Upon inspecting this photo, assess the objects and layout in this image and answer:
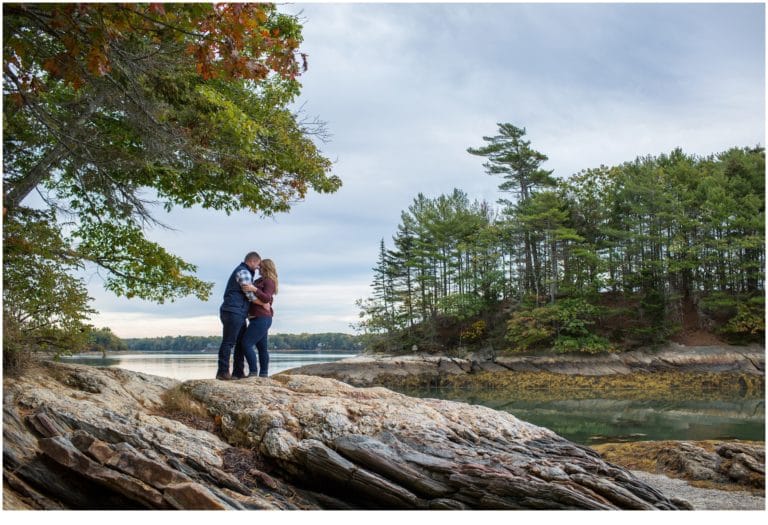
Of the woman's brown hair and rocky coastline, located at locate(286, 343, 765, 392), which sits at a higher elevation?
the woman's brown hair

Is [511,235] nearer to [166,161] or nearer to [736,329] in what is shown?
[736,329]

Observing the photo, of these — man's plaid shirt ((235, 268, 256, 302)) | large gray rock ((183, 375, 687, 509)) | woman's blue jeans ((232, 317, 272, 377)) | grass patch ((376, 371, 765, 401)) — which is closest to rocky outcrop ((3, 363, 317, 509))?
large gray rock ((183, 375, 687, 509))

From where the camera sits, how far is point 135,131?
7086 millimetres

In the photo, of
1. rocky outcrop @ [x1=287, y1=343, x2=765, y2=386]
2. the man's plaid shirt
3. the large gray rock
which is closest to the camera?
the large gray rock

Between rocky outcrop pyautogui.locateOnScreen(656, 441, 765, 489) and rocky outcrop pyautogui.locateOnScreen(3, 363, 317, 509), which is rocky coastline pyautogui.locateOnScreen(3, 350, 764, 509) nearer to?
rocky outcrop pyautogui.locateOnScreen(3, 363, 317, 509)

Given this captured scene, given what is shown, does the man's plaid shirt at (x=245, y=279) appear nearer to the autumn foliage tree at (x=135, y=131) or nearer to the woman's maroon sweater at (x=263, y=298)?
the woman's maroon sweater at (x=263, y=298)

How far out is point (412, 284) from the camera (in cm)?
3291

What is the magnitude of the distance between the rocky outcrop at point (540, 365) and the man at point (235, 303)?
1656 cm

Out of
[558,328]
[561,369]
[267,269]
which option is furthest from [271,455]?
[558,328]

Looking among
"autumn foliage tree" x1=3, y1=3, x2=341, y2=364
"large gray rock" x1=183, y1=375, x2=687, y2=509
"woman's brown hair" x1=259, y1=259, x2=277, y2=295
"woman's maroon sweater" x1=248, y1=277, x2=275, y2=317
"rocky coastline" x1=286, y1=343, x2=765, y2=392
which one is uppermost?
"autumn foliage tree" x1=3, y1=3, x2=341, y2=364

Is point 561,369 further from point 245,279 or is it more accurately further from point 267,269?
point 245,279

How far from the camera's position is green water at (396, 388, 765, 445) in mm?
11094

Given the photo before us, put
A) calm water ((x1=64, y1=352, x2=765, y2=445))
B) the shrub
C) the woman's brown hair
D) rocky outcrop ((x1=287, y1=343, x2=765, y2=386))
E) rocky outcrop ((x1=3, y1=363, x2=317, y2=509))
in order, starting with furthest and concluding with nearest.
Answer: the shrub → rocky outcrop ((x1=287, y1=343, x2=765, y2=386)) → calm water ((x1=64, y1=352, x2=765, y2=445)) → the woman's brown hair → rocky outcrop ((x1=3, y1=363, x2=317, y2=509))

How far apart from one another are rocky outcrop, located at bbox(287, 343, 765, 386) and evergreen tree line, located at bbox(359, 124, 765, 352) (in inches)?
34.0
